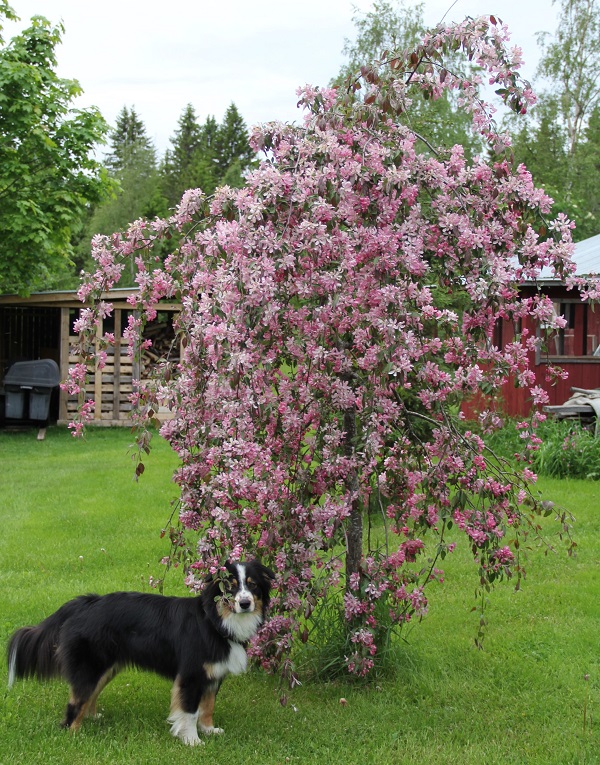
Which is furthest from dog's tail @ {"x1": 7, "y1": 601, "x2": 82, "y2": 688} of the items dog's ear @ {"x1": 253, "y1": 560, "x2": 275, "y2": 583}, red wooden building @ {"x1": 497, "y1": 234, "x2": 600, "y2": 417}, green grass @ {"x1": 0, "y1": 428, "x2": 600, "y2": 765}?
red wooden building @ {"x1": 497, "y1": 234, "x2": 600, "y2": 417}

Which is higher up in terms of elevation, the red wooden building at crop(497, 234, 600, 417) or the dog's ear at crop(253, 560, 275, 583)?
the red wooden building at crop(497, 234, 600, 417)

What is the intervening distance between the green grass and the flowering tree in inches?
15.7

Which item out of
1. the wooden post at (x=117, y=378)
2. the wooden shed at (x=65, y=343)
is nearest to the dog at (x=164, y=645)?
the wooden shed at (x=65, y=343)

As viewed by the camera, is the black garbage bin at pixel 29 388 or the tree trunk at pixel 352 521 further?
the black garbage bin at pixel 29 388

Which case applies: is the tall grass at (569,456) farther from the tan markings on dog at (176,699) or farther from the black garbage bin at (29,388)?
the black garbage bin at (29,388)

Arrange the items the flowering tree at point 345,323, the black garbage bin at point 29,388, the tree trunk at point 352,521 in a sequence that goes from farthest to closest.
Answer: the black garbage bin at point 29,388 < the tree trunk at point 352,521 < the flowering tree at point 345,323

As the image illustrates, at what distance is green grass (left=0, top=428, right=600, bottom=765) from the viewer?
4.39 meters

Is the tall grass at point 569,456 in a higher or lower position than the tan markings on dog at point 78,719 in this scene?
higher

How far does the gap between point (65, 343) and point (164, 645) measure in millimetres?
15335

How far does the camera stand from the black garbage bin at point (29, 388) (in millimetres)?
17922

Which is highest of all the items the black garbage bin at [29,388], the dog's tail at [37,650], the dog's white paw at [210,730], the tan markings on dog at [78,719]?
the black garbage bin at [29,388]

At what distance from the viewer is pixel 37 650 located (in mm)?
4648

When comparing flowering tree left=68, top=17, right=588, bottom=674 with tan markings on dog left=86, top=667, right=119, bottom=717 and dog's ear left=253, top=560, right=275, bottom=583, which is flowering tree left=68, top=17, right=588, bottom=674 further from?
tan markings on dog left=86, top=667, right=119, bottom=717

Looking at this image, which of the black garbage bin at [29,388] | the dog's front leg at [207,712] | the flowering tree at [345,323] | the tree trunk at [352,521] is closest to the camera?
the flowering tree at [345,323]
